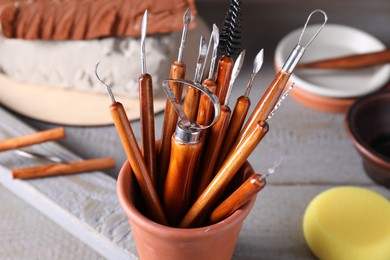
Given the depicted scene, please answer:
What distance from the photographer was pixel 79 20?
55cm

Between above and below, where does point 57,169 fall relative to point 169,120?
below

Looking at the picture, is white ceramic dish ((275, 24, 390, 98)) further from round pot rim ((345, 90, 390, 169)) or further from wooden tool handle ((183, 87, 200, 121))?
wooden tool handle ((183, 87, 200, 121))

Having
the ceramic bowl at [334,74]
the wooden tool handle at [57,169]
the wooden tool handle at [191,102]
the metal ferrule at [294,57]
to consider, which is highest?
the metal ferrule at [294,57]

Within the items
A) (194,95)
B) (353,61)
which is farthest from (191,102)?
(353,61)

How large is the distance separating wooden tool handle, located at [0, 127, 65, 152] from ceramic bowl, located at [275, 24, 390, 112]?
0.25m

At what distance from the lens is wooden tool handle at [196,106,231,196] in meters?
0.33

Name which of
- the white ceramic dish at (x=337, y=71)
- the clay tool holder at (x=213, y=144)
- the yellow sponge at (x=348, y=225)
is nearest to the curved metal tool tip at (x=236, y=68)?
the clay tool holder at (x=213, y=144)

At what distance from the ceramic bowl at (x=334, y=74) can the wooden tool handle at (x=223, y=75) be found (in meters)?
0.25

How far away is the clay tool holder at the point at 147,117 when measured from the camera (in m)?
0.32

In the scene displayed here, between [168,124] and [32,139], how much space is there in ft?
0.65

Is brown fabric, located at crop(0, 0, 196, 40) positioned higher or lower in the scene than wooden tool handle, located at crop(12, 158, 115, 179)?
higher

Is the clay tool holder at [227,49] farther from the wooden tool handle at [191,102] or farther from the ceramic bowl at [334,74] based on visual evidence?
→ the ceramic bowl at [334,74]

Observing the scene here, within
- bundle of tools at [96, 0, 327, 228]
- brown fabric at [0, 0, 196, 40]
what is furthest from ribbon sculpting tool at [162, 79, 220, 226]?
brown fabric at [0, 0, 196, 40]

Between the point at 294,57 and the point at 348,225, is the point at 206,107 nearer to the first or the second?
the point at 294,57
